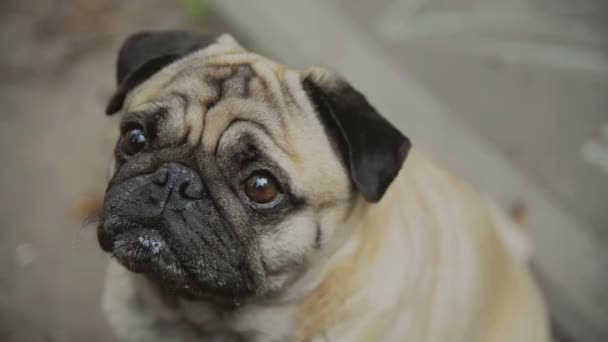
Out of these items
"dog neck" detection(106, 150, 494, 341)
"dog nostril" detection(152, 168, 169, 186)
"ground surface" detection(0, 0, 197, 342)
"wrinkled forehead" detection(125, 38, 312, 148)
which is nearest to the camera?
"dog nostril" detection(152, 168, 169, 186)

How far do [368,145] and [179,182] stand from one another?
68 centimetres

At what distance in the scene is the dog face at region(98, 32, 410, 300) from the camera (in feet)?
7.95

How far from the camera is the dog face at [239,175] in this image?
2.42 m

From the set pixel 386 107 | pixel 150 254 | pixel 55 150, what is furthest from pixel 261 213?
pixel 55 150

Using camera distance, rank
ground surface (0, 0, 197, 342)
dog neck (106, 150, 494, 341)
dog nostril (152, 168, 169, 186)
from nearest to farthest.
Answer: dog nostril (152, 168, 169, 186) → dog neck (106, 150, 494, 341) → ground surface (0, 0, 197, 342)

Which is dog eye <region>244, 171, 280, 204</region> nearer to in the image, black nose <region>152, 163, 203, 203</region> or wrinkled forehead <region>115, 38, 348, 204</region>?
wrinkled forehead <region>115, 38, 348, 204</region>

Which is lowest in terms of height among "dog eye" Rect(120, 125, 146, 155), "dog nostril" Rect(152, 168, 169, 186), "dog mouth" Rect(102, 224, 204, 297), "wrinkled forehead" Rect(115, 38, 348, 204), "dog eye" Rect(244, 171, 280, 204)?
"dog mouth" Rect(102, 224, 204, 297)

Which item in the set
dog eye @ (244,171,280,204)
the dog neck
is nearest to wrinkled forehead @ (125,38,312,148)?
dog eye @ (244,171,280,204)

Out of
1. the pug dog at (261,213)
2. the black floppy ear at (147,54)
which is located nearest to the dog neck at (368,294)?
the pug dog at (261,213)

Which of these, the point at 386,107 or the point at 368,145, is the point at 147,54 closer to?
the point at 368,145

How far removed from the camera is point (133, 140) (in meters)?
2.63

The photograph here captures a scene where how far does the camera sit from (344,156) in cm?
261

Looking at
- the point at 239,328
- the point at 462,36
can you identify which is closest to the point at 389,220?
the point at 239,328

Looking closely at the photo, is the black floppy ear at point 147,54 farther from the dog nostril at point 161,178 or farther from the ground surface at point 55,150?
the ground surface at point 55,150
